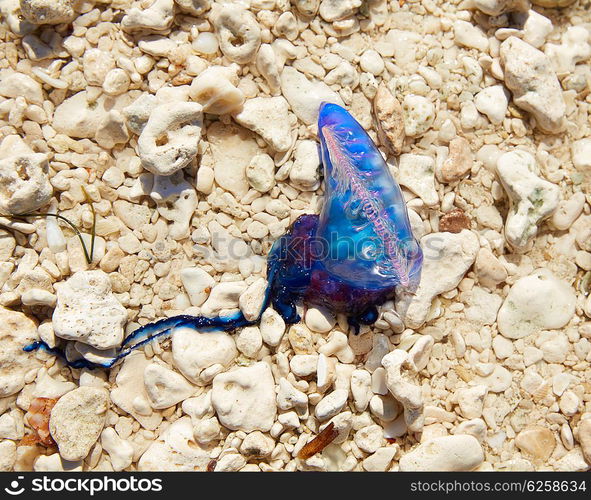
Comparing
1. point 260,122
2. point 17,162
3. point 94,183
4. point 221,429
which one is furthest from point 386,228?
point 17,162

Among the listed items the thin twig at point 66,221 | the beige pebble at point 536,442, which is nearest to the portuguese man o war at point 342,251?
the thin twig at point 66,221

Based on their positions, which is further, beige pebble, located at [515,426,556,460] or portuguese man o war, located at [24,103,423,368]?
beige pebble, located at [515,426,556,460]

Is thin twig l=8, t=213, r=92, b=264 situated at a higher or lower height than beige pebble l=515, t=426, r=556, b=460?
higher

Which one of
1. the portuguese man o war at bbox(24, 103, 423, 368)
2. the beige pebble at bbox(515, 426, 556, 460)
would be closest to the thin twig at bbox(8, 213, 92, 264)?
the portuguese man o war at bbox(24, 103, 423, 368)

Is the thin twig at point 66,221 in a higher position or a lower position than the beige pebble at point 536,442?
higher

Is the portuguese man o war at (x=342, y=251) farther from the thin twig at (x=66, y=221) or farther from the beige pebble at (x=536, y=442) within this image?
the beige pebble at (x=536, y=442)

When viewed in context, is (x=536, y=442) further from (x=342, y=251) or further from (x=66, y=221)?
(x=66, y=221)

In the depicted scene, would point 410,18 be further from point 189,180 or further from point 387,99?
point 189,180

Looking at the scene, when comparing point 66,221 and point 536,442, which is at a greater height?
point 66,221

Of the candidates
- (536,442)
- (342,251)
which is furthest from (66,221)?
(536,442)

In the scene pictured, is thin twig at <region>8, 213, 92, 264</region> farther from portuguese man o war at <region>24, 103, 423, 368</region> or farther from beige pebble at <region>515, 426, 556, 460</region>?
beige pebble at <region>515, 426, 556, 460</region>
